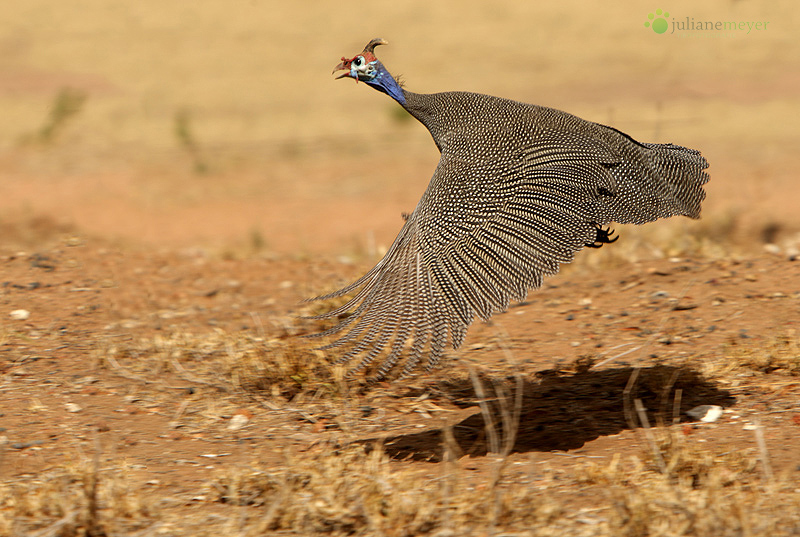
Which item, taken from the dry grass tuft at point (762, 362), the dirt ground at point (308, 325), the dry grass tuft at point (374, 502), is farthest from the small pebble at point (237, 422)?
the dry grass tuft at point (762, 362)

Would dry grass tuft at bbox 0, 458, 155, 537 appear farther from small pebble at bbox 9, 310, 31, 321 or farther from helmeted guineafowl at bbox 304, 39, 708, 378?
small pebble at bbox 9, 310, 31, 321

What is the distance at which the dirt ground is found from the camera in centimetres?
357

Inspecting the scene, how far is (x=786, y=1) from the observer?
14.8 metres

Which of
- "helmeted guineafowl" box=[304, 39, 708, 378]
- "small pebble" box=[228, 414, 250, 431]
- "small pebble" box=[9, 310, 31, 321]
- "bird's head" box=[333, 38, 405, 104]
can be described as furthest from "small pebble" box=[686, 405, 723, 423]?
"small pebble" box=[9, 310, 31, 321]

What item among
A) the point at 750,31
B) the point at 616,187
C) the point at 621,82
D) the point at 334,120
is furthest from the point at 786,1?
the point at 616,187

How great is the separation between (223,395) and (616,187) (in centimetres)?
216

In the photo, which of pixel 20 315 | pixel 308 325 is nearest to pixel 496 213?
pixel 308 325

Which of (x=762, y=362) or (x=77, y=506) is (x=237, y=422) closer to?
(x=77, y=506)

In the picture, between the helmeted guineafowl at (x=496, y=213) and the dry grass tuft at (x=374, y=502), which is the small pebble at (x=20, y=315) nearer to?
the helmeted guineafowl at (x=496, y=213)

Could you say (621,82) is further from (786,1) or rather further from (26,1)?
(26,1)

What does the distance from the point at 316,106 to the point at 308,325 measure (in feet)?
23.3

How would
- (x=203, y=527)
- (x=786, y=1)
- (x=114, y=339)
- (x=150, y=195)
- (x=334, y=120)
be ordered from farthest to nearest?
(x=786, y=1) → (x=334, y=120) → (x=150, y=195) → (x=114, y=339) → (x=203, y=527)

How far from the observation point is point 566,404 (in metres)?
4.52

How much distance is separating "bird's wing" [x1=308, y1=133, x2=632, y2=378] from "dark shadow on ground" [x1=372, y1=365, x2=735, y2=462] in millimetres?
531
